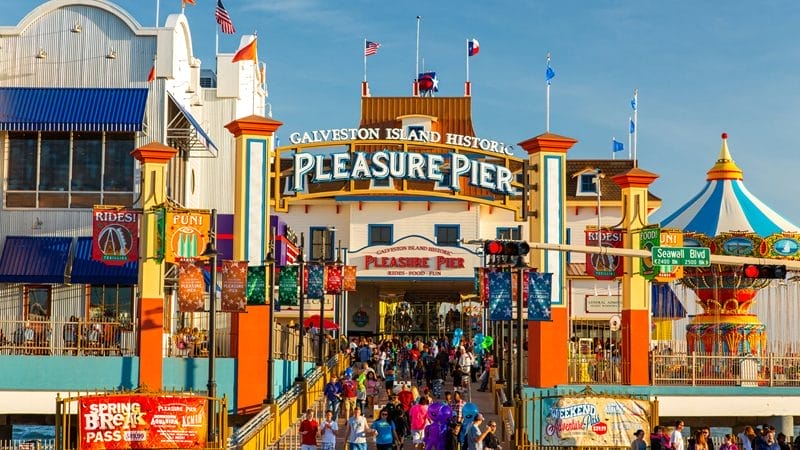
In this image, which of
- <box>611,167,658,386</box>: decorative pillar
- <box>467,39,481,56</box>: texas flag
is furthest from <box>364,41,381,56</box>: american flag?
<box>611,167,658,386</box>: decorative pillar

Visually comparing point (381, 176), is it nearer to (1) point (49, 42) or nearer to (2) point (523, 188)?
(2) point (523, 188)

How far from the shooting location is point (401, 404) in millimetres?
29891

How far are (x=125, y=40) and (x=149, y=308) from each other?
13.8 metres

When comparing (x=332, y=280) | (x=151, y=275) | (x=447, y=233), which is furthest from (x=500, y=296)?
(x=447, y=233)

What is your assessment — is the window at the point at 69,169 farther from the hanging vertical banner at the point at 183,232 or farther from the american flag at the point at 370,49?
the american flag at the point at 370,49

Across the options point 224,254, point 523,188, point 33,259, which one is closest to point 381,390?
point 224,254

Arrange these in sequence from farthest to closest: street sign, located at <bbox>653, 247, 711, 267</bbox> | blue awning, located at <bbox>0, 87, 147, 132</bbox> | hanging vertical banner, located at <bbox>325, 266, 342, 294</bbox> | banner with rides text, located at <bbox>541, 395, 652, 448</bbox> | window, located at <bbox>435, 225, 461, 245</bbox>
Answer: window, located at <bbox>435, 225, 461, 245</bbox>
hanging vertical banner, located at <bbox>325, 266, 342, 294</bbox>
blue awning, located at <bbox>0, 87, 147, 132</bbox>
street sign, located at <bbox>653, 247, 711, 267</bbox>
banner with rides text, located at <bbox>541, 395, 652, 448</bbox>

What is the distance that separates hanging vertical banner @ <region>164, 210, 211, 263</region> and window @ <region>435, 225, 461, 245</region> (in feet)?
104

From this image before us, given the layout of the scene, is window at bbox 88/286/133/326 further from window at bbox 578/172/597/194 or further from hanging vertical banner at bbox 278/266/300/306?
window at bbox 578/172/597/194

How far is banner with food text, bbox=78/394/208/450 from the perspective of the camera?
23.9 metres

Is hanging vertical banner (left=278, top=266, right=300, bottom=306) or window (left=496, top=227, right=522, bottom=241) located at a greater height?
window (left=496, top=227, right=522, bottom=241)

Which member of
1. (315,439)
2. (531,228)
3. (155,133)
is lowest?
(315,439)

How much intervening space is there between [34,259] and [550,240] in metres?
17.1

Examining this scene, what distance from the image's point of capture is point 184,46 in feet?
152
